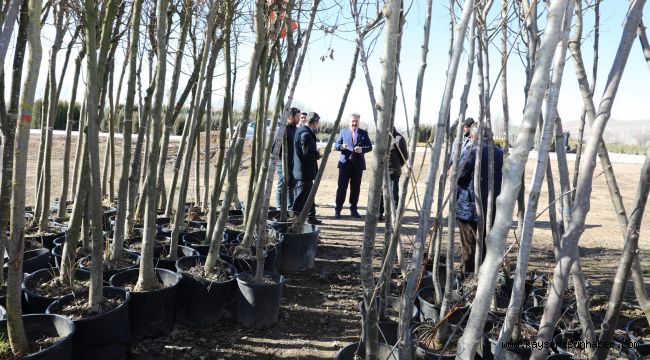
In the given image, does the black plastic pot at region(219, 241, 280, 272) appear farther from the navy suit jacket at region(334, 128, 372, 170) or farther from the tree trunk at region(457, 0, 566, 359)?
the navy suit jacket at region(334, 128, 372, 170)

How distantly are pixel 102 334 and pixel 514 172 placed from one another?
7.14 feet

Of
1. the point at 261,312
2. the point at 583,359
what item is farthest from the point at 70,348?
the point at 583,359

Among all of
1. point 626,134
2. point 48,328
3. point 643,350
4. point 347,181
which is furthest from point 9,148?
point 626,134

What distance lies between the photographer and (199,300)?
129 inches

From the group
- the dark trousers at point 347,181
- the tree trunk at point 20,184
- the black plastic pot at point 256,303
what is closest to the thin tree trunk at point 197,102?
the black plastic pot at point 256,303

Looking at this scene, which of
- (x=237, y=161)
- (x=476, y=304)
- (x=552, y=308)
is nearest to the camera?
(x=476, y=304)

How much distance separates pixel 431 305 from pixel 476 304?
1.74 meters

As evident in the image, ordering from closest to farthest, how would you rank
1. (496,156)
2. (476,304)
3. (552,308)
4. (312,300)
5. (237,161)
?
(476,304)
(552,308)
(237,161)
(312,300)
(496,156)

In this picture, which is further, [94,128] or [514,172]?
[94,128]

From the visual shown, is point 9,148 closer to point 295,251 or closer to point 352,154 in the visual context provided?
point 295,251

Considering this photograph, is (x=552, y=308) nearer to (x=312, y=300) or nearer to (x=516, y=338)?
(x=516, y=338)

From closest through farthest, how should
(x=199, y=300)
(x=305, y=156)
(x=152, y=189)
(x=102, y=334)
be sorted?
(x=102, y=334) < (x=152, y=189) < (x=199, y=300) < (x=305, y=156)

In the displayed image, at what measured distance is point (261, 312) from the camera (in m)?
3.30

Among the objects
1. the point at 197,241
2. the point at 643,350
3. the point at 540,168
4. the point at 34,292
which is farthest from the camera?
the point at 197,241
